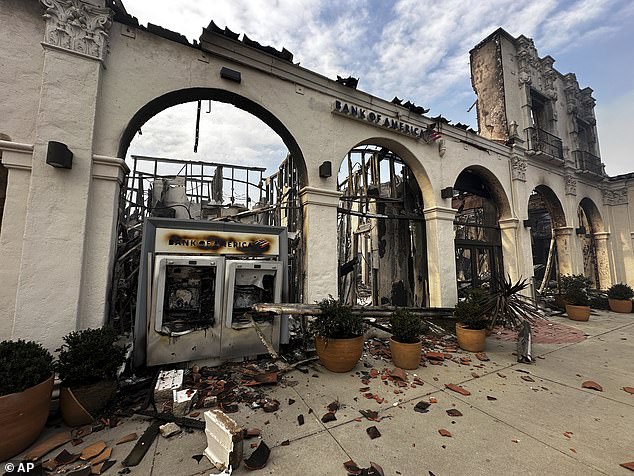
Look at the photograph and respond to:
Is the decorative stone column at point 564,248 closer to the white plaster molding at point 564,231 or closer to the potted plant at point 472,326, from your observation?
the white plaster molding at point 564,231

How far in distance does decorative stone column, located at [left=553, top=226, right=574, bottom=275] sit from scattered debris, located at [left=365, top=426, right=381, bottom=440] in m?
12.6

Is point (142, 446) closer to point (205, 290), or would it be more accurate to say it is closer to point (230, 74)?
point (205, 290)

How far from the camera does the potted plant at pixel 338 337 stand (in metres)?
3.91

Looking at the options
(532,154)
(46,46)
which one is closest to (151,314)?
(46,46)

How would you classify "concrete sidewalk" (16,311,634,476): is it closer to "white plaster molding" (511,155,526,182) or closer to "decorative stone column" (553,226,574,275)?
"white plaster molding" (511,155,526,182)

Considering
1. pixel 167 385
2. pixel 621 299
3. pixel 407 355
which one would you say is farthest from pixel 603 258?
pixel 167 385

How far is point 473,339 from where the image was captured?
4.96 meters

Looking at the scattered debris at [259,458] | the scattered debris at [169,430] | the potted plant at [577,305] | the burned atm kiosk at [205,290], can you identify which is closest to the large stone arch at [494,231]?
the potted plant at [577,305]

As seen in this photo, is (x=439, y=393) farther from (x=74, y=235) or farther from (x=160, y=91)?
(x=160, y=91)

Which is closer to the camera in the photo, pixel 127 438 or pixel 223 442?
pixel 223 442

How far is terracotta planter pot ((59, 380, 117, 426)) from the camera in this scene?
273cm

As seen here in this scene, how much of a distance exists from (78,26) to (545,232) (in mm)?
21208

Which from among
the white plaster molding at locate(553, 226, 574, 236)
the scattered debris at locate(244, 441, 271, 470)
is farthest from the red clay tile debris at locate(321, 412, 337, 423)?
the white plaster molding at locate(553, 226, 574, 236)

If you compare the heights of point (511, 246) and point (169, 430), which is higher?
A: point (511, 246)
